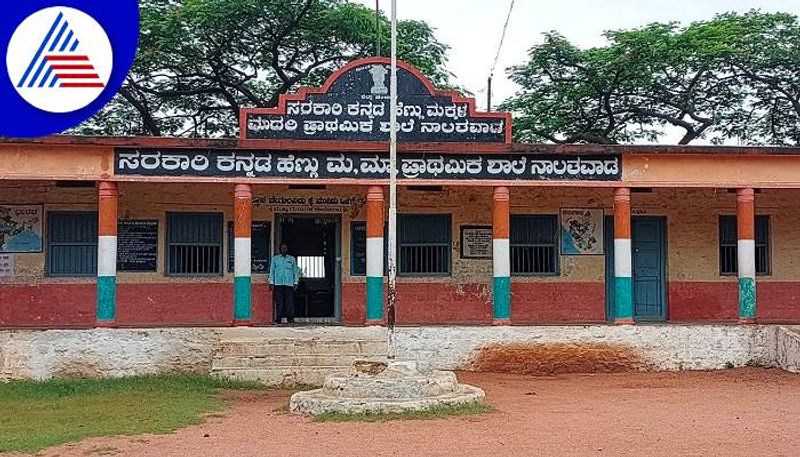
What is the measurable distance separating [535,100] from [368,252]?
13864mm

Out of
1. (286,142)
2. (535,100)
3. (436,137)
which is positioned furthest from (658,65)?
(286,142)

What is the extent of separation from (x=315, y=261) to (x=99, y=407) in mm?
5478

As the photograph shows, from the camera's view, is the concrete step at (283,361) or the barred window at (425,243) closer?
the concrete step at (283,361)

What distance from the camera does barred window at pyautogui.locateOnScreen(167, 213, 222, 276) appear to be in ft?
50.1

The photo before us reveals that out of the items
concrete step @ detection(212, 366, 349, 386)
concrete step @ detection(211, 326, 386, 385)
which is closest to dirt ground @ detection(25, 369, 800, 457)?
concrete step @ detection(212, 366, 349, 386)

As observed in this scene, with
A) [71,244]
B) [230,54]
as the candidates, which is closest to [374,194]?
[71,244]

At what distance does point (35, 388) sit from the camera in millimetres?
12391

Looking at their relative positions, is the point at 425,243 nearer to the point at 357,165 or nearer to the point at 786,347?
the point at 357,165

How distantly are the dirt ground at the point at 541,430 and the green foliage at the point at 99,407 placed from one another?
0.37 meters

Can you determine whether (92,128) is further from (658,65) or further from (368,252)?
(658,65)

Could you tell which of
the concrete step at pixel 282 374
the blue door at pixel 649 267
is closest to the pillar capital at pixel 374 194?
the concrete step at pixel 282 374

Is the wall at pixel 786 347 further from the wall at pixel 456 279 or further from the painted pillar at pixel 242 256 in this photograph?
the painted pillar at pixel 242 256

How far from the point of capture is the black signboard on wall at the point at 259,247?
15.4m

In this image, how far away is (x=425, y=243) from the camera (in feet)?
51.7
